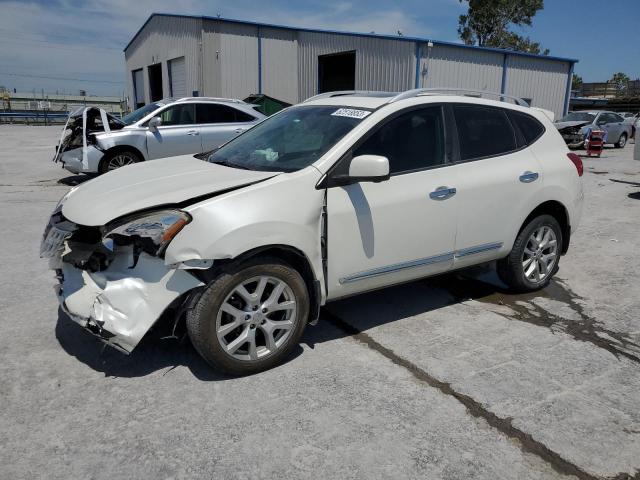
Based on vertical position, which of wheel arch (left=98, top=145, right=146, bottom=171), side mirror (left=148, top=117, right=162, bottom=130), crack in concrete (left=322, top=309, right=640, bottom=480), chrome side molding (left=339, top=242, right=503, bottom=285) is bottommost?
Result: crack in concrete (left=322, top=309, right=640, bottom=480)

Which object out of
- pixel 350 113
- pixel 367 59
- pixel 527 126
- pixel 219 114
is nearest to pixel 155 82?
pixel 367 59

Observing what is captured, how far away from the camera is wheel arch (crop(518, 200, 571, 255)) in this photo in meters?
4.77

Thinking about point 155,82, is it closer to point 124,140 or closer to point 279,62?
point 279,62

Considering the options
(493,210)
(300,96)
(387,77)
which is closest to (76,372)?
(493,210)

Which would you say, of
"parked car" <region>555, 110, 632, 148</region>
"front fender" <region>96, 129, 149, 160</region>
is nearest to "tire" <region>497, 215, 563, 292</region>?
"front fender" <region>96, 129, 149, 160</region>

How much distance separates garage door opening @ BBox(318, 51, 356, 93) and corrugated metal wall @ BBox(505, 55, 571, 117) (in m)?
6.98

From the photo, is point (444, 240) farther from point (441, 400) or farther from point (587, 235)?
point (587, 235)

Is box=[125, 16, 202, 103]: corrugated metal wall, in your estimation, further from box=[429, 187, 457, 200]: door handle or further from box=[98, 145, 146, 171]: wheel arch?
box=[429, 187, 457, 200]: door handle

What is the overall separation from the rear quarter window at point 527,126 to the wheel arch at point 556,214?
0.60m

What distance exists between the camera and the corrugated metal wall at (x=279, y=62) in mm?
23406

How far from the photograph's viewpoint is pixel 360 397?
3.17 meters

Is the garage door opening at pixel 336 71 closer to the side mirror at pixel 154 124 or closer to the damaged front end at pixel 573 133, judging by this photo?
the damaged front end at pixel 573 133

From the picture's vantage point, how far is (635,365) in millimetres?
3658

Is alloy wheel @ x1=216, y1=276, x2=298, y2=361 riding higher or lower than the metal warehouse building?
lower
